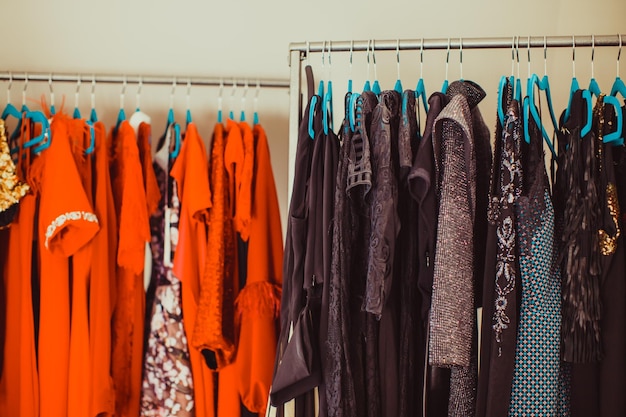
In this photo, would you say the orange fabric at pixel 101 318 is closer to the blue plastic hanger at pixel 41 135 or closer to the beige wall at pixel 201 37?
the blue plastic hanger at pixel 41 135

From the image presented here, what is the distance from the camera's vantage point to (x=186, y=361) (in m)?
2.14

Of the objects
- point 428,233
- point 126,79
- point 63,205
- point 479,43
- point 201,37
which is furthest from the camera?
point 201,37

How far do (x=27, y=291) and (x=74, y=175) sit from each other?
36 centimetres

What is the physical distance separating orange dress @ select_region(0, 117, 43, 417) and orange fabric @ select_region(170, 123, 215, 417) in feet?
1.35

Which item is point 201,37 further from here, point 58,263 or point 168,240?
point 58,263

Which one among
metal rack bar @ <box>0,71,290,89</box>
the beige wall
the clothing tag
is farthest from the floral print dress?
the beige wall

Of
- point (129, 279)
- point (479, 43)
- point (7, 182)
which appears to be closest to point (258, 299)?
point (129, 279)

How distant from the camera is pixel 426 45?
5.95 ft

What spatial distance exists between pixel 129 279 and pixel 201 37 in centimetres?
87

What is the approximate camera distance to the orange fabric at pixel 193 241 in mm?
2102

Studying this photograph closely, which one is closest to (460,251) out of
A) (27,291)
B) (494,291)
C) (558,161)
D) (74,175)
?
(494,291)

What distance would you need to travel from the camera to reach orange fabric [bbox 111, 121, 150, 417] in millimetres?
2086

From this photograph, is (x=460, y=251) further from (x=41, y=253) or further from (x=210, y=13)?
(x=210, y=13)

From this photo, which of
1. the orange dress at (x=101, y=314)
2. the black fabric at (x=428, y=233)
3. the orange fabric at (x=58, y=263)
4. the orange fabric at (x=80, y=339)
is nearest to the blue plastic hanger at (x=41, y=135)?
the orange fabric at (x=58, y=263)
